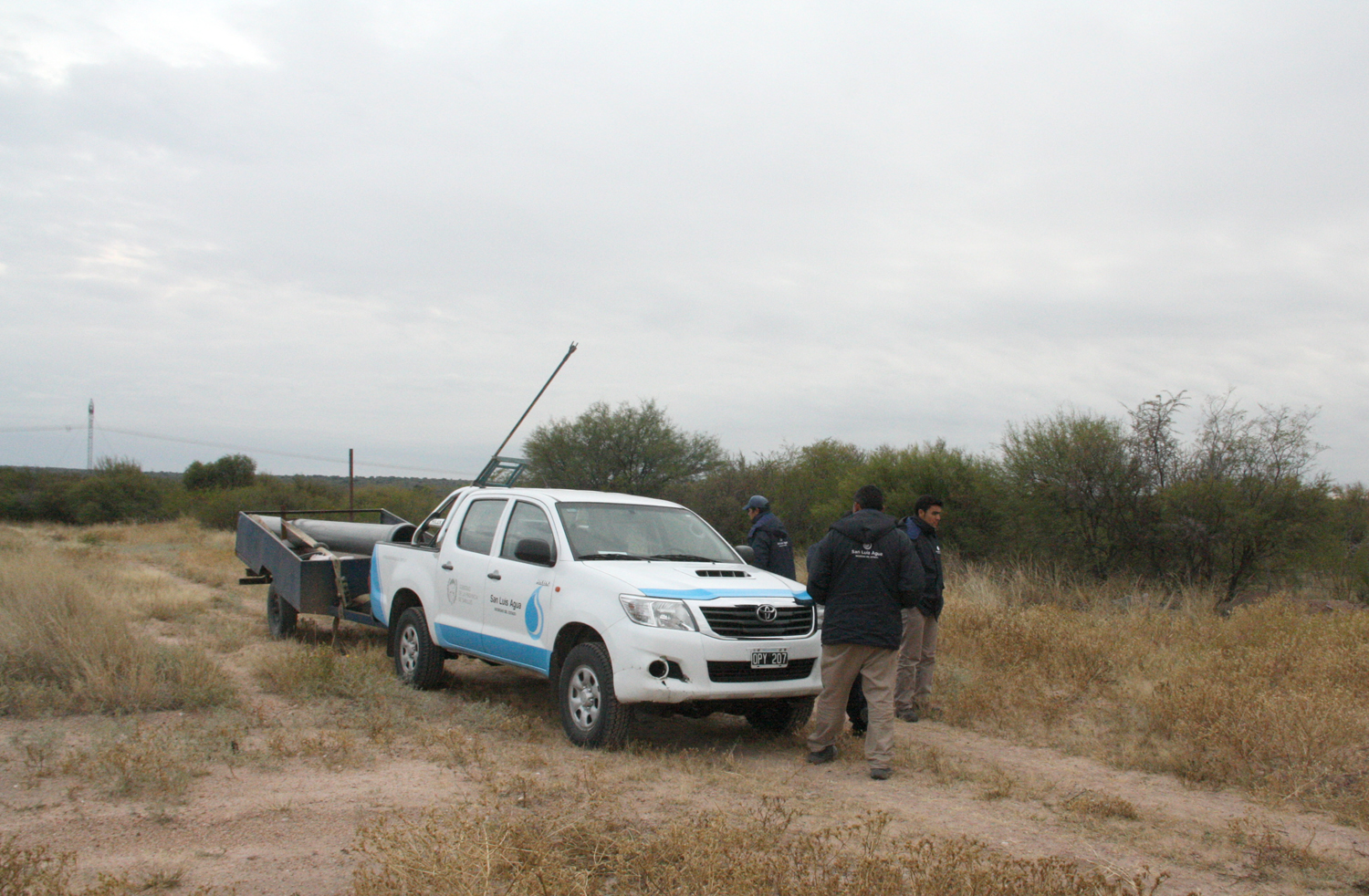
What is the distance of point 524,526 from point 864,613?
290cm

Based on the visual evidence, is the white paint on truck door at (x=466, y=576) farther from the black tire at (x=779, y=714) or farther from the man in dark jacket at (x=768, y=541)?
the man in dark jacket at (x=768, y=541)

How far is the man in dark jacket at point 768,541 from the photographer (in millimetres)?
9148

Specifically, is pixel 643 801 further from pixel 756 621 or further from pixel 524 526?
pixel 524 526

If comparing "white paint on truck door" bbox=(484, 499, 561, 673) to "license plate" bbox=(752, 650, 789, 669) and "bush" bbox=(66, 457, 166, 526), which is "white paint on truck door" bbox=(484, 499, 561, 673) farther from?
"bush" bbox=(66, 457, 166, 526)

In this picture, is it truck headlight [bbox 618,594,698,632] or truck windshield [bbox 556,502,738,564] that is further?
truck windshield [bbox 556,502,738,564]

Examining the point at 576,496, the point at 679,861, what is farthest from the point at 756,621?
the point at 679,861

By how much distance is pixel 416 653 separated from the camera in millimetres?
8734

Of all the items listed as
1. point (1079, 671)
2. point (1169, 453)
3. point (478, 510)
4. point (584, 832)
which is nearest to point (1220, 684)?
point (1079, 671)

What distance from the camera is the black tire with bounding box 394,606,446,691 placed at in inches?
336

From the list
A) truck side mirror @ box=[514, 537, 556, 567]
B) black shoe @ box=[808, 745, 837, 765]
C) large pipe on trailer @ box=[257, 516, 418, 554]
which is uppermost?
truck side mirror @ box=[514, 537, 556, 567]

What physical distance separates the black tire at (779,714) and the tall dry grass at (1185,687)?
150 centimetres

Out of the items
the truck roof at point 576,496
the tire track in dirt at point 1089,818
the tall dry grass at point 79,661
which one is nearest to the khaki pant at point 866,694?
the tire track in dirt at point 1089,818

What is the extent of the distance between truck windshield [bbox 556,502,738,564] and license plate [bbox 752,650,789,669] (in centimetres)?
131

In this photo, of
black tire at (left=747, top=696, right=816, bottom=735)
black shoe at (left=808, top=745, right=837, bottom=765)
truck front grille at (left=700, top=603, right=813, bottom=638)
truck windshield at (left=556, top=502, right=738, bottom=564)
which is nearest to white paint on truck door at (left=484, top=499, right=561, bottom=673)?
truck windshield at (left=556, top=502, right=738, bottom=564)
